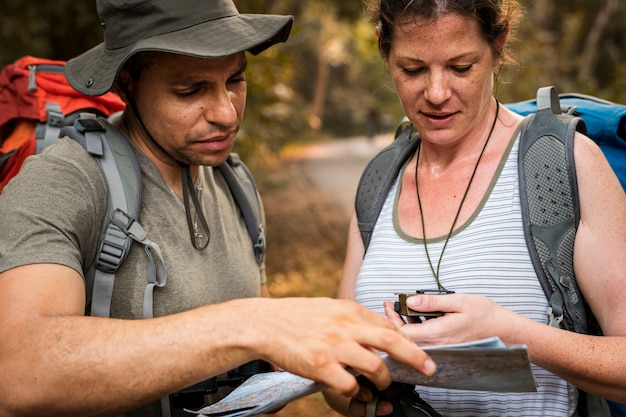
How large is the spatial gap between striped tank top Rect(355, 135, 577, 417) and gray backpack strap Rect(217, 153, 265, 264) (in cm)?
57

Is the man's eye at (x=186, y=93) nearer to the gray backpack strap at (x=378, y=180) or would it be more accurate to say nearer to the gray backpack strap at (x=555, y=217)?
the gray backpack strap at (x=378, y=180)

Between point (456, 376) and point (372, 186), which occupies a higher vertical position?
point (372, 186)

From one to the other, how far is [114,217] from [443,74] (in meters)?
1.18

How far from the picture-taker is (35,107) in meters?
2.92

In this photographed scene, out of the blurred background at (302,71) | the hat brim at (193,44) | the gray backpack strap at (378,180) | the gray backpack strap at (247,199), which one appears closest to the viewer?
the hat brim at (193,44)

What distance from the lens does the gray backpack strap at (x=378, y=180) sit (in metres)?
2.75

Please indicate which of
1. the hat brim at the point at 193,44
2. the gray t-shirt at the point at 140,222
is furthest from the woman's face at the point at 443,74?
the gray t-shirt at the point at 140,222

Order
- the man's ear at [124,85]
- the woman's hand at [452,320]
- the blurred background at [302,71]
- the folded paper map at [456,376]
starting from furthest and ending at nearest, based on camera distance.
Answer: the blurred background at [302,71]
the man's ear at [124,85]
the woman's hand at [452,320]
the folded paper map at [456,376]

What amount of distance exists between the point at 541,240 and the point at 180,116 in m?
1.26

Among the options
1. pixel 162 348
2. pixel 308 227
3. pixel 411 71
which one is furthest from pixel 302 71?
pixel 162 348

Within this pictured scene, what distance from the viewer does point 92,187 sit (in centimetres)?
228

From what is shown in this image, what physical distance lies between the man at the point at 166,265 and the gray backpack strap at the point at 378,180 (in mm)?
489

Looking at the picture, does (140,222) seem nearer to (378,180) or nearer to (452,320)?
(378,180)

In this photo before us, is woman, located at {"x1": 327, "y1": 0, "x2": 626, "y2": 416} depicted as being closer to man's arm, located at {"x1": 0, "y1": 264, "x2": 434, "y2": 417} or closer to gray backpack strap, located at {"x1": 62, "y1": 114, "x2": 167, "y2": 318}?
man's arm, located at {"x1": 0, "y1": 264, "x2": 434, "y2": 417}
